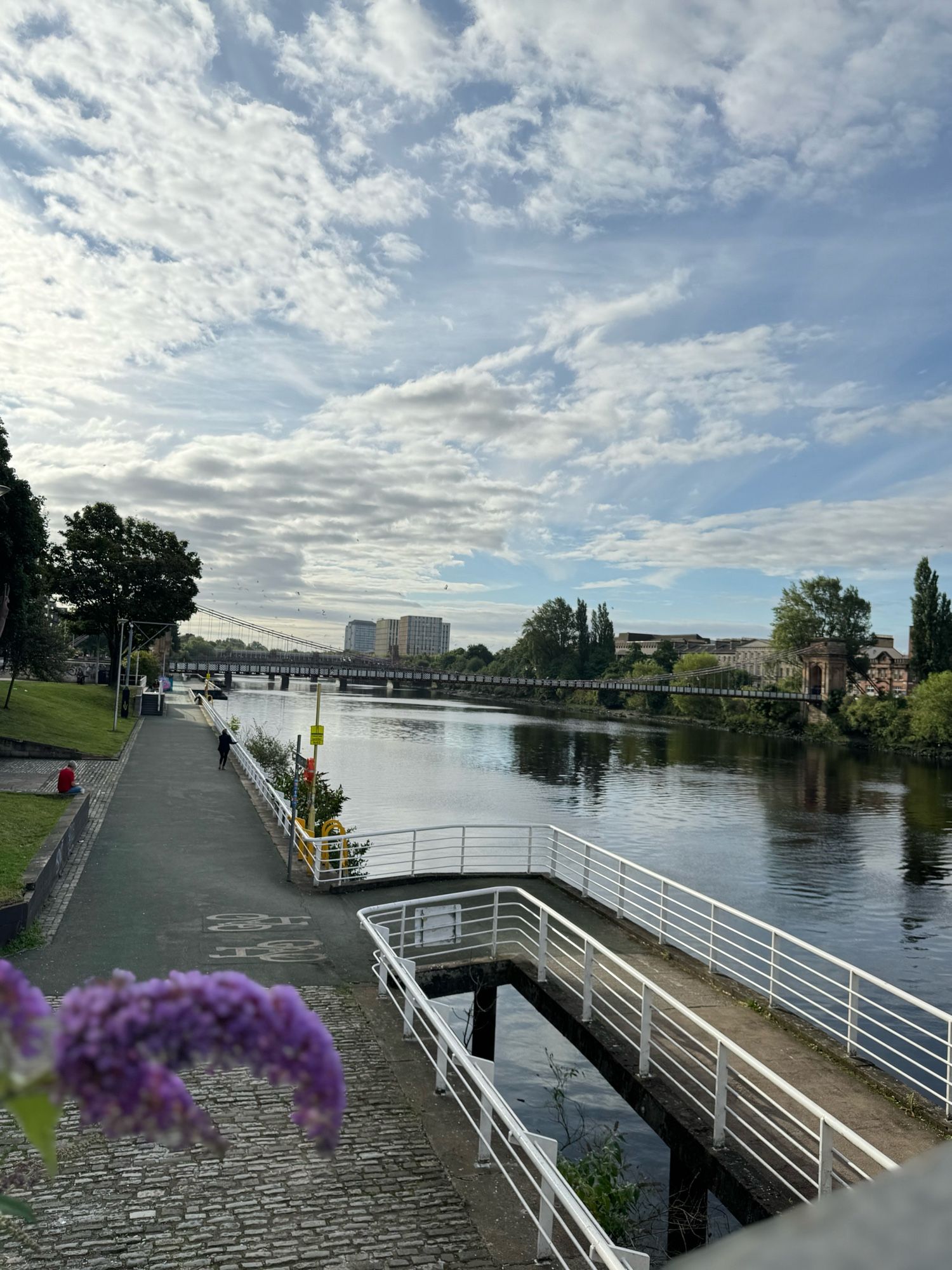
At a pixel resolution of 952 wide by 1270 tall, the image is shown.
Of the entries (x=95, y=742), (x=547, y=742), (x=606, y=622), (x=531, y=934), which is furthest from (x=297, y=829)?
(x=606, y=622)

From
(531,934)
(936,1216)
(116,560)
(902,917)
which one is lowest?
(902,917)

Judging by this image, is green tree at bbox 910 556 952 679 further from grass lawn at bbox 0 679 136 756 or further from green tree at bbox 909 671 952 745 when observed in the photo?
grass lawn at bbox 0 679 136 756

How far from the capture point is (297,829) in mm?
17812

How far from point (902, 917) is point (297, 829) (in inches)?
616

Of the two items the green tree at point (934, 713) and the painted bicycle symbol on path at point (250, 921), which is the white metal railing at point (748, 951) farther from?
the green tree at point (934, 713)

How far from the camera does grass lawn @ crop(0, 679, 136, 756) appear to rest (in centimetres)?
3381

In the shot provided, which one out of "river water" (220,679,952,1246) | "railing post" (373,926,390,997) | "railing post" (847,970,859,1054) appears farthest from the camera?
A: "river water" (220,679,952,1246)

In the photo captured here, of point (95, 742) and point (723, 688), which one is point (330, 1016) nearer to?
point (95, 742)

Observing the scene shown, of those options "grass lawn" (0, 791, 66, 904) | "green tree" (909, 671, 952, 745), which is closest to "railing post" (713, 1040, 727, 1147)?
"grass lawn" (0, 791, 66, 904)

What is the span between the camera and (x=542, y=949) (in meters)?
11.5

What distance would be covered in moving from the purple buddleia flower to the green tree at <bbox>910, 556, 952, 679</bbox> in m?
95.8

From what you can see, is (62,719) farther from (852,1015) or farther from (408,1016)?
(852,1015)

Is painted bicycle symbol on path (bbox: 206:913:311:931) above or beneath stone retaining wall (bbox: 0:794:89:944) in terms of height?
beneath

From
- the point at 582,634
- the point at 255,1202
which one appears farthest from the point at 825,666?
the point at 255,1202
